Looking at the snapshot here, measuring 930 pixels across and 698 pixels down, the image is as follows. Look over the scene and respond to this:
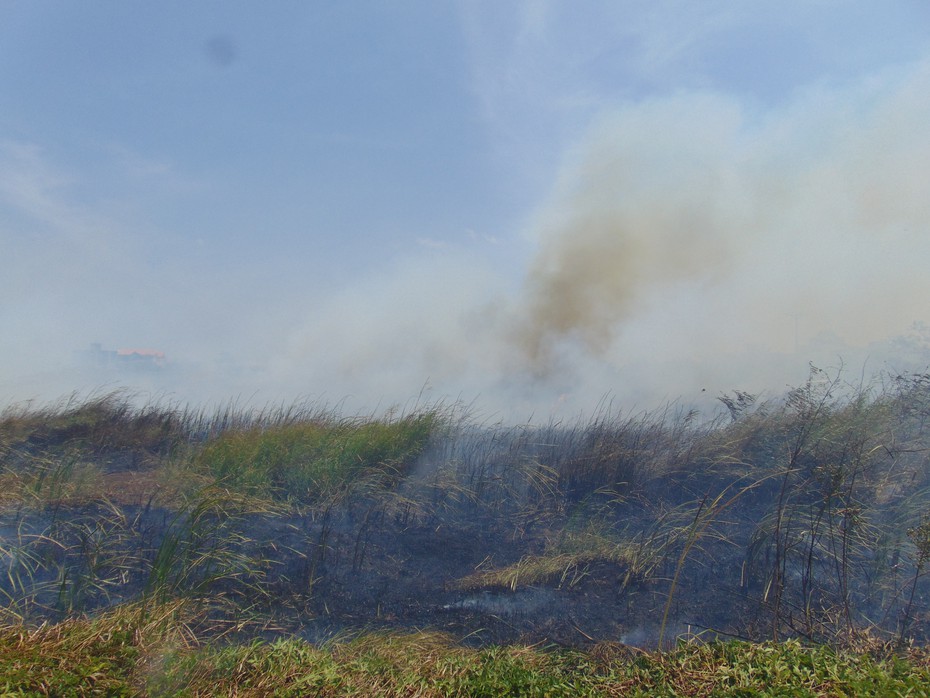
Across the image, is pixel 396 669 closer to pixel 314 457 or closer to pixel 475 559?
pixel 475 559

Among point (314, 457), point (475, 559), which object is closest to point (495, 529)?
point (475, 559)

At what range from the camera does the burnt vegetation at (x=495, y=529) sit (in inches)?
146

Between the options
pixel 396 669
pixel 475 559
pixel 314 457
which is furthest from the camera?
pixel 314 457

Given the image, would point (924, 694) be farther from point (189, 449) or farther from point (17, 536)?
point (189, 449)

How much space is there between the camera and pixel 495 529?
4902 mm

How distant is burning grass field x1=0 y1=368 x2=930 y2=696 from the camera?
2873 millimetres

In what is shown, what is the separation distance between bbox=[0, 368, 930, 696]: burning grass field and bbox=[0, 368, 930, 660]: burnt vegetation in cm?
2

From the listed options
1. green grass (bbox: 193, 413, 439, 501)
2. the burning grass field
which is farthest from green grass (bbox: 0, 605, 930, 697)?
green grass (bbox: 193, 413, 439, 501)

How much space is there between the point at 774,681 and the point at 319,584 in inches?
102

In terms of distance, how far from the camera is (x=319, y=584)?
404 cm

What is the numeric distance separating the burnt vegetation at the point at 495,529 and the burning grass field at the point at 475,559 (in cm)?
2

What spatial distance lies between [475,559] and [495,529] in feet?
1.52

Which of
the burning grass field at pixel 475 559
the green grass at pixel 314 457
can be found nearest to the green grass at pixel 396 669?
the burning grass field at pixel 475 559

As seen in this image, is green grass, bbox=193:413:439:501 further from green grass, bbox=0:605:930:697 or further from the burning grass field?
green grass, bbox=0:605:930:697
